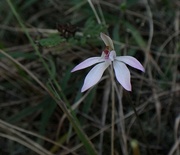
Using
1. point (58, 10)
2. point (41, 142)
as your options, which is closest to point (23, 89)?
point (41, 142)

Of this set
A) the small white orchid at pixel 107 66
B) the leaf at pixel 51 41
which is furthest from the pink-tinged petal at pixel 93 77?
the leaf at pixel 51 41

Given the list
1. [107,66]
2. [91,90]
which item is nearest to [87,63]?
[107,66]

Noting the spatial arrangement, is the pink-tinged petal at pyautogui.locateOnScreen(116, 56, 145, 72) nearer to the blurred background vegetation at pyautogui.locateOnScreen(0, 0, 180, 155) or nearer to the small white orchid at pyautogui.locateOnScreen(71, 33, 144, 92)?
the small white orchid at pyautogui.locateOnScreen(71, 33, 144, 92)

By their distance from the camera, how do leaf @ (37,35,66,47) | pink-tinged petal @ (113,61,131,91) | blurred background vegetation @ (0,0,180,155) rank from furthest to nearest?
1. blurred background vegetation @ (0,0,180,155)
2. leaf @ (37,35,66,47)
3. pink-tinged petal @ (113,61,131,91)

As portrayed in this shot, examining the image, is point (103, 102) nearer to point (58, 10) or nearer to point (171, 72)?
point (171, 72)

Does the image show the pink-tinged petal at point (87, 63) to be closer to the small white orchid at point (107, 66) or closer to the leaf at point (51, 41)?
the small white orchid at point (107, 66)

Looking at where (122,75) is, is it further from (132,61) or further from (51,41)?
(51,41)

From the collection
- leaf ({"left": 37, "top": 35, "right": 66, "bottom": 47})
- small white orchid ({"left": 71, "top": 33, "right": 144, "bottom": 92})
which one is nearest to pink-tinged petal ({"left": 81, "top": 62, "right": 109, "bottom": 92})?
small white orchid ({"left": 71, "top": 33, "right": 144, "bottom": 92})
